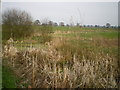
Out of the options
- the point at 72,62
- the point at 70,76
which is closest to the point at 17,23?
the point at 72,62

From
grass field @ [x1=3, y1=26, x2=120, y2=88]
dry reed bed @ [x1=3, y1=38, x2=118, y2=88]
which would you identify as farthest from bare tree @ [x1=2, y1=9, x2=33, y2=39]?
dry reed bed @ [x1=3, y1=38, x2=118, y2=88]

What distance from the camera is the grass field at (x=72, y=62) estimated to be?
11.0ft

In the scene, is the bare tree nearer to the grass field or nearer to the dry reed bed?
the grass field

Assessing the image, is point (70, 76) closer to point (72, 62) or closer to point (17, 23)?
point (72, 62)

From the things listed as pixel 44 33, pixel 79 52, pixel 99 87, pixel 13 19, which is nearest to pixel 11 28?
pixel 13 19

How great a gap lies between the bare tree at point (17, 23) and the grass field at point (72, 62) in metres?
1.30

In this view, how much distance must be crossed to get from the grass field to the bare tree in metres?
1.30

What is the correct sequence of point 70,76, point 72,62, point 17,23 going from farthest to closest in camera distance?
point 17,23 → point 72,62 → point 70,76

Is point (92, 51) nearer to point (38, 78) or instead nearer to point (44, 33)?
point (38, 78)

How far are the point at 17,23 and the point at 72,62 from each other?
16.4 feet

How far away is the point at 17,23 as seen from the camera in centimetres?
876

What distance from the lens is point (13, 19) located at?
8.69 m

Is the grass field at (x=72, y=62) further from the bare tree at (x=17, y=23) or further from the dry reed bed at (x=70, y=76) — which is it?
the bare tree at (x=17, y=23)

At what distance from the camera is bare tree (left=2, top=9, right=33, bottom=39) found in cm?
843
